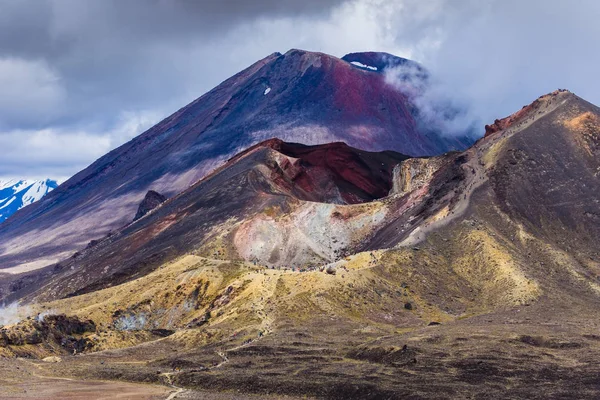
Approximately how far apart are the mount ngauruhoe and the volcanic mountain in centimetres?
30

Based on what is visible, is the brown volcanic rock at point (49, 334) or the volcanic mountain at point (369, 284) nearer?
the volcanic mountain at point (369, 284)

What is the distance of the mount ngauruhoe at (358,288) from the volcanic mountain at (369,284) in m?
0.30

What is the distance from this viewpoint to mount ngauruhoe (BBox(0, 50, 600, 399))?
249 feet

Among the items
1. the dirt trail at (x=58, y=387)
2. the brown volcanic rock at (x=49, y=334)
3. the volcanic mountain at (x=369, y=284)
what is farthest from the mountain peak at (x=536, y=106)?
the dirt trail at (x=58, y=387)

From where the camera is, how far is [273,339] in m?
91.6

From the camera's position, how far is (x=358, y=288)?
351 ft

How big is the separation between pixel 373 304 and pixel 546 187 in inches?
1969

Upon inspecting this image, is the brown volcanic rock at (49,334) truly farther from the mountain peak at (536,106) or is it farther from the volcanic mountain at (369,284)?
the mountain peak at (536,106)

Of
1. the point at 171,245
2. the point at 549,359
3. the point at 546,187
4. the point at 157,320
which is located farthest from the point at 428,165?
the point at 549,359

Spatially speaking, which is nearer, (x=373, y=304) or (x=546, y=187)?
(x=373, y=304)

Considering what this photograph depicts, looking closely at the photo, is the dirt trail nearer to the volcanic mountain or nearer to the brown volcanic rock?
the volcanic mountain

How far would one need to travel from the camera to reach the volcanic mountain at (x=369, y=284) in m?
76.9

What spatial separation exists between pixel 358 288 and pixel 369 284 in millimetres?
2046

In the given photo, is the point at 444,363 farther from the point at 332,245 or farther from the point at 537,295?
the point at 332,245
